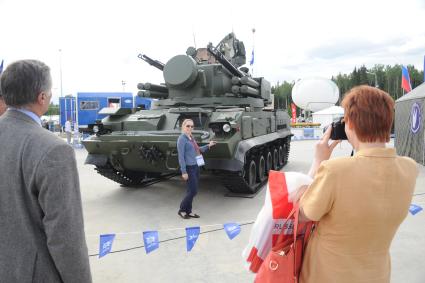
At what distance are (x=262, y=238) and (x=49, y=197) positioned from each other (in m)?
1.01

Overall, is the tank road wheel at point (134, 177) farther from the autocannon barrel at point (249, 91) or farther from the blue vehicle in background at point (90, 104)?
the blue vehicle in background at point (90, 104)

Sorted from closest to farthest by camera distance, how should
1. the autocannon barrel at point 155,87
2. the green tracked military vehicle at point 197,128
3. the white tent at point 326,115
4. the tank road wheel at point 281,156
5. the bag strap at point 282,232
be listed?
the bag strap at point 282,232 < the green tracked military vehicle at point 197,128 < the autocannon barrel at point 155,87 < the tank road wheel at point 281,156 < the white tent at point 326,115

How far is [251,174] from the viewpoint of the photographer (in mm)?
7742

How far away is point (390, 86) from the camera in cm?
7631

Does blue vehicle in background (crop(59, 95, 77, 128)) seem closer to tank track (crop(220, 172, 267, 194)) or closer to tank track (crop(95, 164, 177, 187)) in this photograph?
tank track (crop(95, 164, 177, 187))

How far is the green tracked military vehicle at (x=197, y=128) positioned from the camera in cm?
668

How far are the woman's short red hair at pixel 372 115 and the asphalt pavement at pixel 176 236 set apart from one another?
2.58 m

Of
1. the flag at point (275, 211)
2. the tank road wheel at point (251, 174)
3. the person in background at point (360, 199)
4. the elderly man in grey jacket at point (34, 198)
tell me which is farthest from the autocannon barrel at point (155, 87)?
the person in background at point (360, 199)

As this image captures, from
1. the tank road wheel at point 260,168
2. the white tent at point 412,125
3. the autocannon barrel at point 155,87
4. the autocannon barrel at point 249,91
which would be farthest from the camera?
the white tent at point 412,125

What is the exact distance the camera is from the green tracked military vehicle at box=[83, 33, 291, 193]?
6.68 meters

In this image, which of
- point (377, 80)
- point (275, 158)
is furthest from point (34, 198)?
point (377, 80)

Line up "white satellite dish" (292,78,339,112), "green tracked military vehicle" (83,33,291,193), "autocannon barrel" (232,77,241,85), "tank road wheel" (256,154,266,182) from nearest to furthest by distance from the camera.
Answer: "green tracked military vehicle" (83,33,291,193) → "tank road wheel" (256,154,266,182) → "autocannon barrel" (232,77,241,85) → "white satellite dish" (292,78,339,112)

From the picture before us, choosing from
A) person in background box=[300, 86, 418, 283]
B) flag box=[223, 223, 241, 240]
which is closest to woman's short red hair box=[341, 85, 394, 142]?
person in background box=[300, 86, 418, 283]

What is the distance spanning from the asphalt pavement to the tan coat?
7.46 feet
